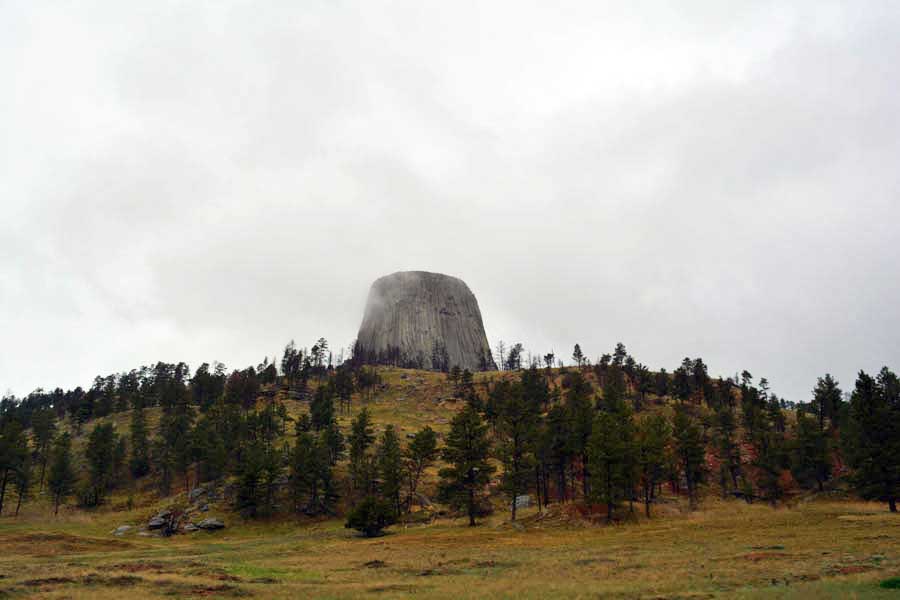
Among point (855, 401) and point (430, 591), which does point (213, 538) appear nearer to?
point (430, 591)

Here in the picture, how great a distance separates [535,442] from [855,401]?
36.5m

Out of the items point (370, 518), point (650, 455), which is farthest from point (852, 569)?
point (370, 518)

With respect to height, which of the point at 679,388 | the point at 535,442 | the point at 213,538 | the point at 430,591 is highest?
the point at 679,388

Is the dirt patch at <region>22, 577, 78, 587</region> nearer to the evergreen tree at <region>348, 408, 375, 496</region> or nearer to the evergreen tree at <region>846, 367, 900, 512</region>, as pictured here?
the evergreen tree at <region>348, 408, 375, 496</region>

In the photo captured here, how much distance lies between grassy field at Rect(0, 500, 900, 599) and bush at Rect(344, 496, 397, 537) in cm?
239

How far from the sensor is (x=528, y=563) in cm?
3400

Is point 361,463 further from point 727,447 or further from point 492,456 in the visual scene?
point 727,447

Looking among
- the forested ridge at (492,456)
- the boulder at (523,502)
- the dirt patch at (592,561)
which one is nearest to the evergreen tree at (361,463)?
the forested ridge at (492,456)

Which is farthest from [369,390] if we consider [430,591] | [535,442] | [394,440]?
[430,591]

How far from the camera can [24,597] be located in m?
22.6

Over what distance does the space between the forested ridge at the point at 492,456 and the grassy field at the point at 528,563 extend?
7.29m

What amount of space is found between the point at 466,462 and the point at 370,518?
1353cm

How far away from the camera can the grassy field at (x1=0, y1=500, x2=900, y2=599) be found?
77.7ft

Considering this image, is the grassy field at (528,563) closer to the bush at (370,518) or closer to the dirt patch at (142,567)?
the dirt patch at (142,567)
